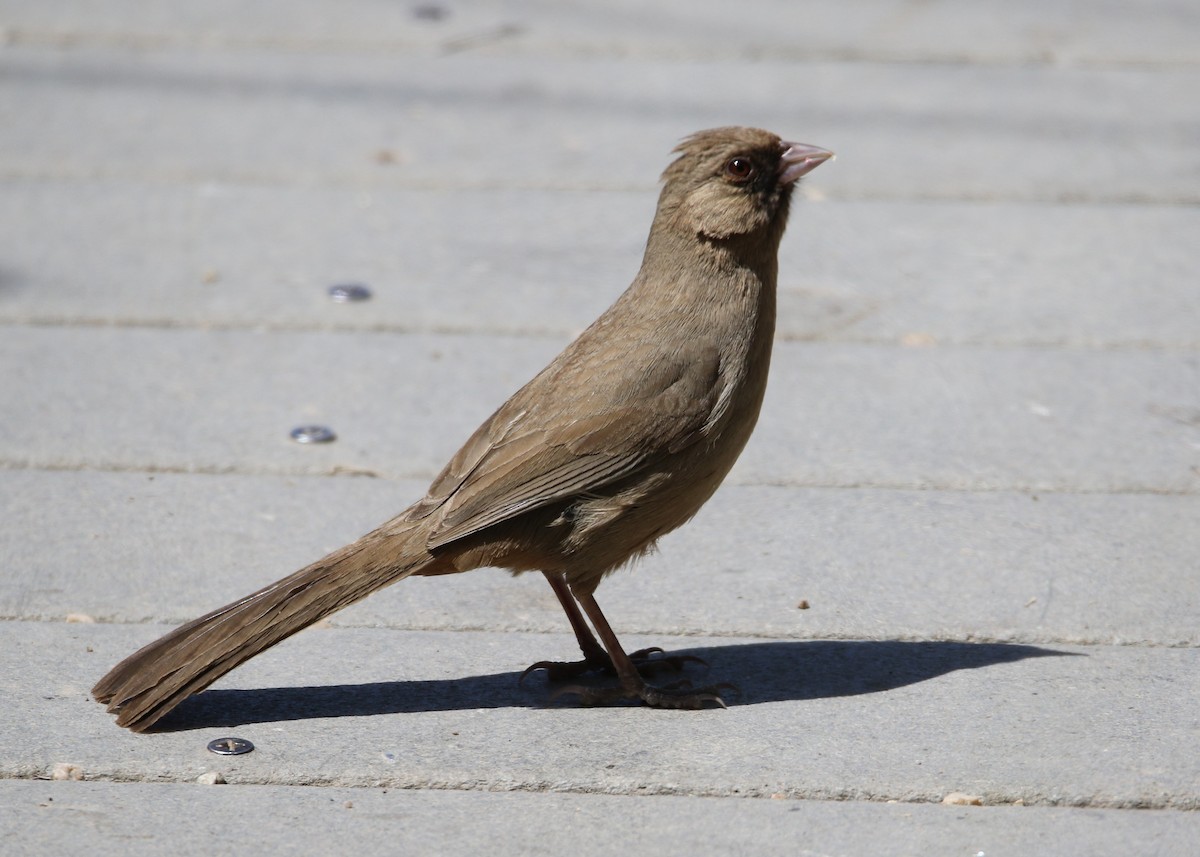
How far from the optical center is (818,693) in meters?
4.55

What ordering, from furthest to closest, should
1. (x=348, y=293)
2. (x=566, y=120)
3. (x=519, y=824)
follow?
(x=566, y=120), (x=348, y=293), (x=519, y=824)

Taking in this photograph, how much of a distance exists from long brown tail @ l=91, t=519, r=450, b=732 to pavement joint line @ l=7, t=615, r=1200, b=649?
20.9 inches

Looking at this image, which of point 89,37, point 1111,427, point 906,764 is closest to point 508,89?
point 89,37

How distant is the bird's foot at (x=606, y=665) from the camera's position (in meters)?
4.68

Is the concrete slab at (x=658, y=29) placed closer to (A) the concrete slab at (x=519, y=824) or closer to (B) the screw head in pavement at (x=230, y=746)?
(B) the screw head in pavement at (x=230, y=746)

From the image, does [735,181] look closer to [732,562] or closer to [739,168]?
[739,168]

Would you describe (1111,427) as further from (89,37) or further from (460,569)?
(89,37)

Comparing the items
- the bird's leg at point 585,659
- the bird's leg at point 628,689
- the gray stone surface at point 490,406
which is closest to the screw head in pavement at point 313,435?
the gray stone surface at point 490,406

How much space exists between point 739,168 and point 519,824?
197cm

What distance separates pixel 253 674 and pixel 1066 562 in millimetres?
2594

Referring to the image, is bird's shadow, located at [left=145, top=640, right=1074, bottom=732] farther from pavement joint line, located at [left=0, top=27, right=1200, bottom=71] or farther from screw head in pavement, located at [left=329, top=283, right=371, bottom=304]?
pavement joint line, located at [left=0, top=27, right=1200, bottom=71]

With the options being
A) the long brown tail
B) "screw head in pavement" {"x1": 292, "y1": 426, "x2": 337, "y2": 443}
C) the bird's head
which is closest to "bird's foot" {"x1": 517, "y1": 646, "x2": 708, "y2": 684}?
the long brown tail

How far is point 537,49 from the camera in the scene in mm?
10234

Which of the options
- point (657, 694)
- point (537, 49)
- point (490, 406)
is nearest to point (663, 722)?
point (657, 694)
